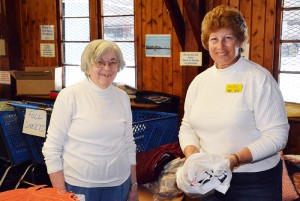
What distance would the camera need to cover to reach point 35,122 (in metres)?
2.50

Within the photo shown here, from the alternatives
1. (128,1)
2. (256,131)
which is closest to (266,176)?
(256,131)

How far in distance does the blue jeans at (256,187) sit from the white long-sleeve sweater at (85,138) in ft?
1.88

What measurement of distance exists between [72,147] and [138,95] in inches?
95.3

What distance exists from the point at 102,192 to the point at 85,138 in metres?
0.27

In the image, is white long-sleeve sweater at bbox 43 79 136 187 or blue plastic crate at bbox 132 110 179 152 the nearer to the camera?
white long-sleeve sweater at bbox 43 79 136 187

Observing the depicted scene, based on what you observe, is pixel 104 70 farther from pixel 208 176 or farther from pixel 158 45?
pixel 158 45

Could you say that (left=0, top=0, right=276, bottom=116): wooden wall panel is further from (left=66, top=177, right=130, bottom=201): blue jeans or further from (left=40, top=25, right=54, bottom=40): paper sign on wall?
(left=66, top=177, right=130, bottom=201): blue jeans

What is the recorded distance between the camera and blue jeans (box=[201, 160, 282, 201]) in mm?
1559

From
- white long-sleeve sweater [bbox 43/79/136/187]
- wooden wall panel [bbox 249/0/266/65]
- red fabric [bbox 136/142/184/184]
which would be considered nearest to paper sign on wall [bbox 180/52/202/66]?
wooden wall panel [bbox 249/0/266/65]

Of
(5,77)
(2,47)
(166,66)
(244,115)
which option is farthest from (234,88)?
(2,47)

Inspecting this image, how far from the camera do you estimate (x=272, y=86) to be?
1532 millimetres

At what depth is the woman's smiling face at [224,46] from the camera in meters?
1.59

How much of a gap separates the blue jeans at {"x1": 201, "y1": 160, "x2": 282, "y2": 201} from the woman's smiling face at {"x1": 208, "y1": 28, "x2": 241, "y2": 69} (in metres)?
0.46

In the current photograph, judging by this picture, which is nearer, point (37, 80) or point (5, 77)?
point (37, 80)
